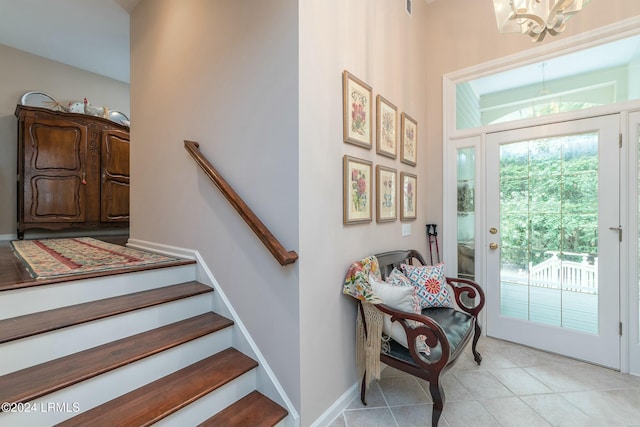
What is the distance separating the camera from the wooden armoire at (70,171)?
3.63 meters

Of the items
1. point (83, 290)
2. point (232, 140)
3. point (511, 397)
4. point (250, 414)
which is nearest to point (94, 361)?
point (83, 290)

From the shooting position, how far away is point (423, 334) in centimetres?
154

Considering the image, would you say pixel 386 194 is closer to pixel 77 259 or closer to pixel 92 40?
pixel 77 259

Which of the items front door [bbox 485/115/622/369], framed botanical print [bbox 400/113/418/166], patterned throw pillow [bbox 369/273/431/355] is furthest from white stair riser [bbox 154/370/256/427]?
front door [bbox 485/115/622/369]

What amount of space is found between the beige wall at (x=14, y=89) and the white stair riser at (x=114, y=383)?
4225mm

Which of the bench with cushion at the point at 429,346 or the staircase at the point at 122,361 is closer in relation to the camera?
the staircase at the point at 122,361

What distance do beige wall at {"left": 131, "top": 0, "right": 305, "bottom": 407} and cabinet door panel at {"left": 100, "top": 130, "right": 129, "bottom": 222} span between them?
1978mm

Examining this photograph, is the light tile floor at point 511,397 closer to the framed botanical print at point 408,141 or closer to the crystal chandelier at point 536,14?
the framed botanical print at point 408,141

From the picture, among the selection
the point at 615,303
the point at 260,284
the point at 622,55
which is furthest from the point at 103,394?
the point at 622,55

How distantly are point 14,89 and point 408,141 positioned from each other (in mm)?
5470

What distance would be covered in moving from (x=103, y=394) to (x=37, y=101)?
4.87m

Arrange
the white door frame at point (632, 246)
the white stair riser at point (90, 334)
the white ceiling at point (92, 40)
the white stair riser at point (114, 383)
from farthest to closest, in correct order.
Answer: the white ceiling at point (92, 40) < the white door frame at point (632, 246) < the white stair riser at point (90, 334) < the white stair riser at point (114, 383)

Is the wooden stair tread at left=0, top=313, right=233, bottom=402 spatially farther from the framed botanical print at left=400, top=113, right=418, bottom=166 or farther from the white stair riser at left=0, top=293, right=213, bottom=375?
the framed botanical print at left=400, top=113, right=418, bottom=166

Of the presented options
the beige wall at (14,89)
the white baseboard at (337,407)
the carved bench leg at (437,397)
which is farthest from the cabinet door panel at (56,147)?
the carved bench leg at (437,397)
